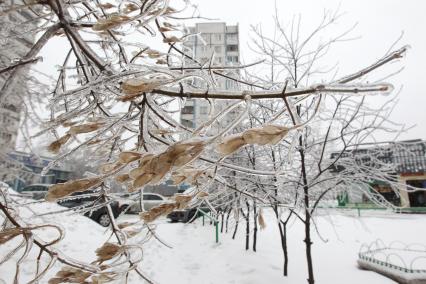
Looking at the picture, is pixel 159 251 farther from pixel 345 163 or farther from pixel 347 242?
pixel 347 242

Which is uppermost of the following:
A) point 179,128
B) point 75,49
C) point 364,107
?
point 364,107

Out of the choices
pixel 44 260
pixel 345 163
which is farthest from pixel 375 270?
pixel 44 260

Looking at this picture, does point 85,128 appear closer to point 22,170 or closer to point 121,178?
point 121,178

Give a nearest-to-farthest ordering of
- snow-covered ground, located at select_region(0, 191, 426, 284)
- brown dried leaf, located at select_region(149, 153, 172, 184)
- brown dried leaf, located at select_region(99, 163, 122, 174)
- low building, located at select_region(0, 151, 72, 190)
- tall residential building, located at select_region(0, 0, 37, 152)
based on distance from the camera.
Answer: brown dried leaf, located at select_region(149, 153, 172, 184)
brown dried leaf, located at select_region(99, 163, 122, 174)
tall residential building, located at select_region(0, 0, 37, 152)
low building, located at select_region(0, 151, 72, 190)
snow-covered ground, located at select_region(0, 191, 426, 284)

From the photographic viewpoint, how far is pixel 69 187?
67 cm

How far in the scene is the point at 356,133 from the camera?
229 inches

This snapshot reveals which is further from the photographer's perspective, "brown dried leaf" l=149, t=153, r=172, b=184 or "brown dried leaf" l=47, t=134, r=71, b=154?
"brown dried leaf" l=47, t=134, r=71, b=154

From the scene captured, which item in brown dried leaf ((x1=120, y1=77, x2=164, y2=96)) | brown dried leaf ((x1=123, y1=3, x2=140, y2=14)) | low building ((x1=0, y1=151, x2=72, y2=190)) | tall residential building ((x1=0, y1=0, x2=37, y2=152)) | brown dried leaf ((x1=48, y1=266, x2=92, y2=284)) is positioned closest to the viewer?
brown dried leaf ((x1=120, y1=77, x2=164, y2=96))

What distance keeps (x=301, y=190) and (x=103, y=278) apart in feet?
18.9

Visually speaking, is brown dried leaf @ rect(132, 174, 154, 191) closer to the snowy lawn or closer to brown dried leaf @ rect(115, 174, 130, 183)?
brown dried leaf @ rect(115, 174, 130, 183)

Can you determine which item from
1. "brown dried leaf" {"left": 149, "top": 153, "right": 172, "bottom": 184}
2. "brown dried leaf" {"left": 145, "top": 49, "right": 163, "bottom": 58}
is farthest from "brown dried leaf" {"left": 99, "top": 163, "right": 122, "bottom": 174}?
"brown dried leaf" {"left": 145, "top": 49, "right": 163, "bottom": 58}

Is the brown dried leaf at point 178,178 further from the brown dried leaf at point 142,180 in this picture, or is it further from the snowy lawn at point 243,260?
the snowy lawn at point 243,260

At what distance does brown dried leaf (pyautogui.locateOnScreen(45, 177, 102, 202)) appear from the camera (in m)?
0.67

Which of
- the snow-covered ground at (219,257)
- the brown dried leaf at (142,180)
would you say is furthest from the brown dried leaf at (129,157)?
the snow-covered ground at (219,257)
